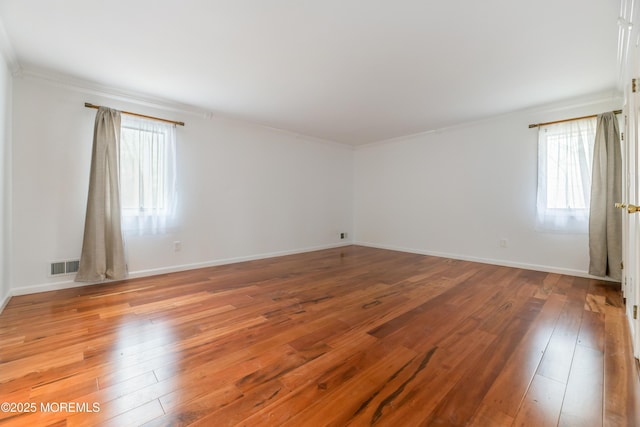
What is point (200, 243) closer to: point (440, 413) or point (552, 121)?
point (440, 413)

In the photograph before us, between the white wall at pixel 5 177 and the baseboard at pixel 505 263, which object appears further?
the baseboard at pixel 505 263

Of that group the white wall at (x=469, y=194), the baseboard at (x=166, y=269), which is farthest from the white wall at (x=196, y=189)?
the white wall at (x=469, y=194)

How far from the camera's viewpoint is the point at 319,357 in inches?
64.2

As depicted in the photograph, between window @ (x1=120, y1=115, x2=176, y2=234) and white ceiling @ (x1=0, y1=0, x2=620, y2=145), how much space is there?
476 millimetres

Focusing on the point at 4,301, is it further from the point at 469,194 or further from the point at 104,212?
the point at 469,194

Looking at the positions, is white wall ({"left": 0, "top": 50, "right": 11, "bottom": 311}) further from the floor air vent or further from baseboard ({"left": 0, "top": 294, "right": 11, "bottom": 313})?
the floor air vent

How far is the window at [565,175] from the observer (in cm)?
339

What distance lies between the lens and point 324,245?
573 cm

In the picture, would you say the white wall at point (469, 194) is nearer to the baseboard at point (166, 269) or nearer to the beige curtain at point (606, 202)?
the beige curtain at point (606, 202)

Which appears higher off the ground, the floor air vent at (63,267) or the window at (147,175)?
the window at (147,175)

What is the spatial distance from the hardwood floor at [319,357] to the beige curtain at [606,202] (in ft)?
1.14

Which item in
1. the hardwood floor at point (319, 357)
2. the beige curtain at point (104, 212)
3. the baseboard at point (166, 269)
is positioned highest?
the beige curtain at point (104, 212)

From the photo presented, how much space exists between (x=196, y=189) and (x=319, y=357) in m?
3.21

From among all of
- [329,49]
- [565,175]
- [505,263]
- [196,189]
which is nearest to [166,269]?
[196,189]
